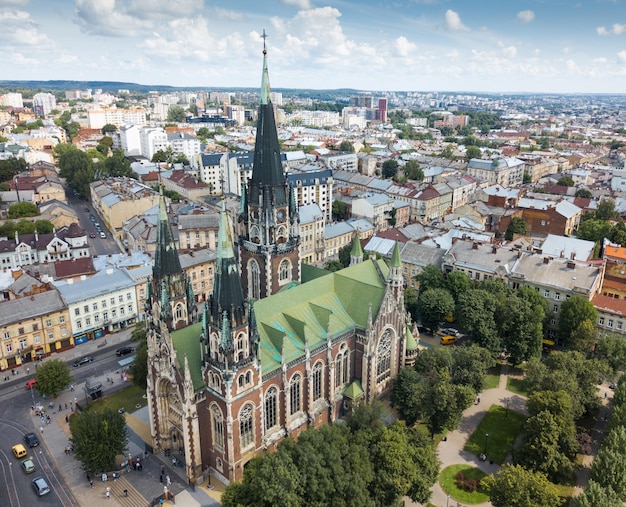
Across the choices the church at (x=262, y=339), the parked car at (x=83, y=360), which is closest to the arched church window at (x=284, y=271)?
the church at (x=262, y=339)

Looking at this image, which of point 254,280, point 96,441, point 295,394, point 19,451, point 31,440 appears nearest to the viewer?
point 96,441

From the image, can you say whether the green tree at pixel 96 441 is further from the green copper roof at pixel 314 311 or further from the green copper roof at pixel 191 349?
the green copper roof at pixel 314 311

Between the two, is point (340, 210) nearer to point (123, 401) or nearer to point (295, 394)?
point (123, 401)

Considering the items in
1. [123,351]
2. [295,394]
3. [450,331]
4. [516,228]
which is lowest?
[123,351]

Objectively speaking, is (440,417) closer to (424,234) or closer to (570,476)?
Answer: (570,476)

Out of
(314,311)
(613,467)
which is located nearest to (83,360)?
(314,311)

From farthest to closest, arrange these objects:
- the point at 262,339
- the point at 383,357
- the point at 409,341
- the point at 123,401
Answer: the point at 409,341, the point at 123,401, the point at 383,357, the point at 262,339

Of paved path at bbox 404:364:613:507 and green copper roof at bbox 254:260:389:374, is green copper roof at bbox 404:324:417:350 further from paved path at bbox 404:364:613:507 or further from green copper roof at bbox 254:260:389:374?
paved path at bbox 404:364:613:507

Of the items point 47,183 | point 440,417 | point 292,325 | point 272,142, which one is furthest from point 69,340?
point 47,183
